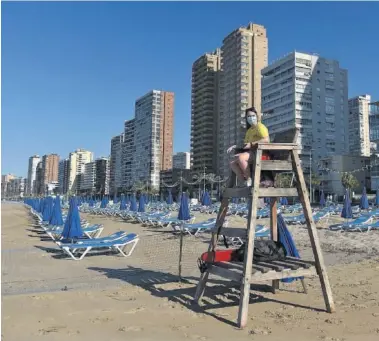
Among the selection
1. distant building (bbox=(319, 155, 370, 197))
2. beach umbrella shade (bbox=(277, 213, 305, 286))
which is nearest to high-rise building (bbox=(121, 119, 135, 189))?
distant building (bbox=(319, 155, 370, 197))

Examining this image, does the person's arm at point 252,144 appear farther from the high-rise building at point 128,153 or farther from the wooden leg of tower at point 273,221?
the high-rise building at point 128,153

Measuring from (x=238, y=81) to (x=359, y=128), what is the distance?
50.3 m

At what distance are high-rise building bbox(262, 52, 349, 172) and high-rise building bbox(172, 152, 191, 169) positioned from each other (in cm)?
7370

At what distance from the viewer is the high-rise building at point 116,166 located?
151 metres

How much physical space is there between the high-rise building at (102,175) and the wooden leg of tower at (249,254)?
157 metres

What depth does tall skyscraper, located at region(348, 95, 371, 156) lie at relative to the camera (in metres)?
125

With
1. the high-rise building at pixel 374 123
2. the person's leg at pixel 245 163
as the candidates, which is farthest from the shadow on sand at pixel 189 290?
the high-rise building at pixel 374 123

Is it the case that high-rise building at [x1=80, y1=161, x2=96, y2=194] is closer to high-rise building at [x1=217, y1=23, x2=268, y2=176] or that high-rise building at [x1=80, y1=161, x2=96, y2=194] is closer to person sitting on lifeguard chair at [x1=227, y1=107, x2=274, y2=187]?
high-rise building at [x1=217, y1=23, x2=268, y2=176]

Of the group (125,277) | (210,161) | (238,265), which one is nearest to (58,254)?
(125,277)

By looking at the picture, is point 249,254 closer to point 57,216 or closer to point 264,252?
point 264,252

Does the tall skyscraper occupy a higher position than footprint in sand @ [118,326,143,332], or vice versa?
the tall skyscraper

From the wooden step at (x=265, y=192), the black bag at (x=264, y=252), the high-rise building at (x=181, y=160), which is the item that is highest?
the high-rise building at (x=181, y=160)

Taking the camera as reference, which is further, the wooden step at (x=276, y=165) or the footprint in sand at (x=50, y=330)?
the wooden step at (x=276, y=165)

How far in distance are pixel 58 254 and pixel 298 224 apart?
45.3ft
